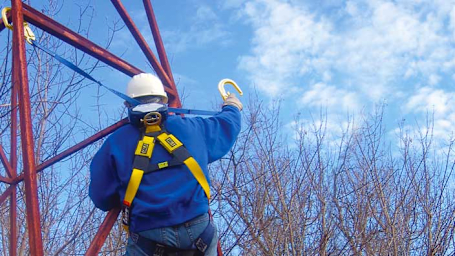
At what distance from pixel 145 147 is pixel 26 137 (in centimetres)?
67

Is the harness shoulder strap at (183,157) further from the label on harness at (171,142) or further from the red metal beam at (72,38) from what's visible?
the red metal beam at (72,38)

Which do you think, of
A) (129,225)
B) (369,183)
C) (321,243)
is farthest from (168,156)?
(369,183)

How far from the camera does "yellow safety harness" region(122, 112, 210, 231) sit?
251cm

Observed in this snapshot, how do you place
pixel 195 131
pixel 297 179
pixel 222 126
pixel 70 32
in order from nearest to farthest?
pixel 195 131, pixel 222 126, pixel 70 32, pixel 297 179

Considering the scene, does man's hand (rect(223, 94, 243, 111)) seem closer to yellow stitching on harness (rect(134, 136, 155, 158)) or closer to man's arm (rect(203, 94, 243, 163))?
man's arm (rect(203, 94, 243, 163))

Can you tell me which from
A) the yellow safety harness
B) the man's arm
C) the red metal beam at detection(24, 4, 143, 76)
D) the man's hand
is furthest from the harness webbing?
the red metal beam at detection(24, 4, 143, 76)

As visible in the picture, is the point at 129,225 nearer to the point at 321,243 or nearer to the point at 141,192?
the point at 141,192

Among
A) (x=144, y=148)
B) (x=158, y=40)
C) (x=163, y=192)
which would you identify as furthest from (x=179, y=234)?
(x=158, y=40)

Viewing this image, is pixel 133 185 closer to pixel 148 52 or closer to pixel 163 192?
pixel 163 192

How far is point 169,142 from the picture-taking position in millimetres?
2596

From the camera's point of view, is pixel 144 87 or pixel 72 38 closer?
pixel 144 87

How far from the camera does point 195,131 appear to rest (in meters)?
2.76

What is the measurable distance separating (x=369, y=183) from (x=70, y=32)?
7566 millimetres

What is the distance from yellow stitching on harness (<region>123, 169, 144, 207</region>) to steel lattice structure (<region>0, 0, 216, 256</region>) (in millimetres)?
447
